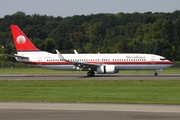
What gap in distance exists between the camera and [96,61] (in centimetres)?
5806

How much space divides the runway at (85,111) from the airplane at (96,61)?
3016 centimetres

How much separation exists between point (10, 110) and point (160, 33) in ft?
374

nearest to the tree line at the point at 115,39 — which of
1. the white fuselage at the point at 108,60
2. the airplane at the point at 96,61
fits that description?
the airplane at the point at 96,61

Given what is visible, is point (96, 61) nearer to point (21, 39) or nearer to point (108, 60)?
point (108, 60)

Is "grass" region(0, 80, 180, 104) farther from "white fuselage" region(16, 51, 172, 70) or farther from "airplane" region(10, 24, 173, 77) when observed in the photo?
"white fuselage" region(16, 51, 172, 70)

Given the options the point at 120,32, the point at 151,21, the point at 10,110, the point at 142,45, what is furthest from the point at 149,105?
the point at 120,32

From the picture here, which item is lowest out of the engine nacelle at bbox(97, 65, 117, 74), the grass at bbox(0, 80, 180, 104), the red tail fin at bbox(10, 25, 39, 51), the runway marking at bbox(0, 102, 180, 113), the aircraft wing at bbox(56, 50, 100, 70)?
the grass at bbox(0, 80, 180, 104)

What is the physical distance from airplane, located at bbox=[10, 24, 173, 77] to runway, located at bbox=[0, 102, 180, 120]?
1188 inches

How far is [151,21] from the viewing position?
165875 millimetres

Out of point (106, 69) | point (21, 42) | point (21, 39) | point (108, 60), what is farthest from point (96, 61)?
point (21, 39)

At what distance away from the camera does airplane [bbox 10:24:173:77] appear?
187 feet

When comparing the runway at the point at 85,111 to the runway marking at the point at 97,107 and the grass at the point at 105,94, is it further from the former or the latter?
the grass at the point at 105,94

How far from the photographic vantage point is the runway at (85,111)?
2139cm

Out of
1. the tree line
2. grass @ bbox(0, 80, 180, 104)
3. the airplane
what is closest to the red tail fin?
the airplane
